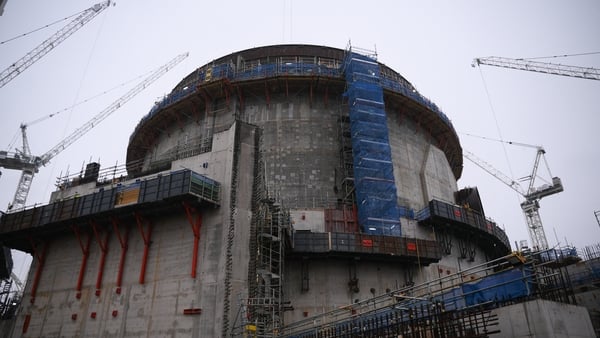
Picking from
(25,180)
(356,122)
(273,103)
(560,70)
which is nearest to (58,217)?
(273,103)

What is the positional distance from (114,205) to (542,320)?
92.4 ft

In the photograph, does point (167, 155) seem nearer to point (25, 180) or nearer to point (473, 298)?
point (473, 298)

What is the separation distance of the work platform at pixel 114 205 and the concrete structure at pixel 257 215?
13cm

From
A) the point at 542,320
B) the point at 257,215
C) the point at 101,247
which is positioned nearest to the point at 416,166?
the point at 257,215

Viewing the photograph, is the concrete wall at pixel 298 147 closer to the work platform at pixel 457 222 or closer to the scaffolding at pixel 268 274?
the scaffolding at pixel 268 274

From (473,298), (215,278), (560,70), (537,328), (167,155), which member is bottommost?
(537,328)

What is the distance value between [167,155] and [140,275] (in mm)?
18856

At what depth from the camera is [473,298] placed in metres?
18.4

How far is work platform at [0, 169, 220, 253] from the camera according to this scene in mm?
28703

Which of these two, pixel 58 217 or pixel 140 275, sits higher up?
pixel 58 217

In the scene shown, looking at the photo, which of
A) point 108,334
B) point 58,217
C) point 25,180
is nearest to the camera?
point 108,334

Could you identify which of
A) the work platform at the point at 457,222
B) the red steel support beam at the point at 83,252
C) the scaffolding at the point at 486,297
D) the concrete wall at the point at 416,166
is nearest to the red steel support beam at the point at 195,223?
the red steel support beam at the point at 83,252

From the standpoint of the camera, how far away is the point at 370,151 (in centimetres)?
3978

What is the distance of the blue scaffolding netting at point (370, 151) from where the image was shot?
37.0 meters
